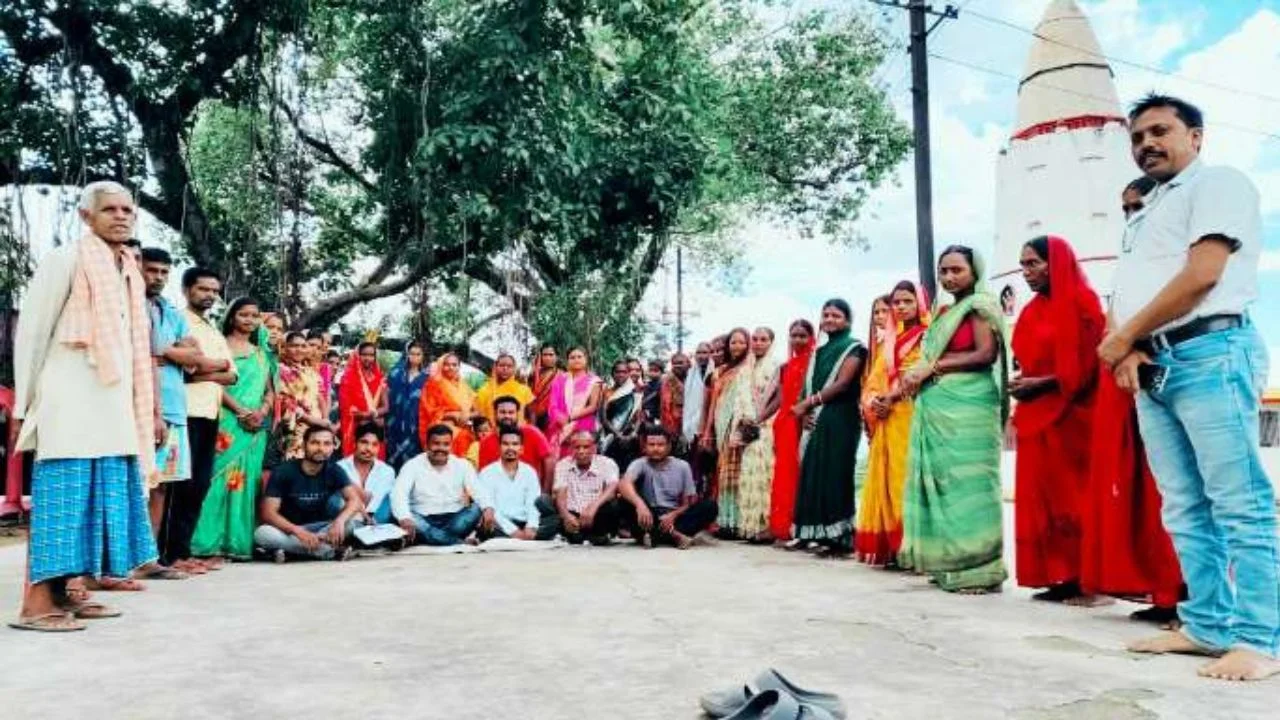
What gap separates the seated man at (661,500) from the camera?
22.3ft

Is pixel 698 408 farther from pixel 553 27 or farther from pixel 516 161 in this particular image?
pixel 553 27

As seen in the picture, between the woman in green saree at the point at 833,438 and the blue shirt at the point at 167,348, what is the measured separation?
11.9 ft

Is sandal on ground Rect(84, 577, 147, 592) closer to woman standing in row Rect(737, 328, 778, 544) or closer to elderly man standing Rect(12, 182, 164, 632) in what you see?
elderly man standing Rect(12, 182, 164, 632)

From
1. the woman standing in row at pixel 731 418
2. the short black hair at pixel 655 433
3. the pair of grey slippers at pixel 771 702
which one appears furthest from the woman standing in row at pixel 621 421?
the pair of grey slippers at pixel 771 702

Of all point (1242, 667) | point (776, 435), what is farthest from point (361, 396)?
point (1242, 667)

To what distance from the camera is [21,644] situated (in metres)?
3.25

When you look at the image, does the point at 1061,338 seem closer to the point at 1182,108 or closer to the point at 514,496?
the point at 1182,108

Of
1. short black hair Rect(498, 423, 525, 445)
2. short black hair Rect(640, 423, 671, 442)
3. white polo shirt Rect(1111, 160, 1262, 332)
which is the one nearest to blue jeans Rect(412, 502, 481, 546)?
short black hair Rect(498, 423, 525, 445)

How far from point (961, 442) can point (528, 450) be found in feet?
13.2

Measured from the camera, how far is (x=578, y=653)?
3078 millimetres

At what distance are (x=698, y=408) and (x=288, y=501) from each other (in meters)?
3.42

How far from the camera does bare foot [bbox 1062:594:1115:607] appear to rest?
4.19 meters

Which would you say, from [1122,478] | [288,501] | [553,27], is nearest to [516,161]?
[553,27]

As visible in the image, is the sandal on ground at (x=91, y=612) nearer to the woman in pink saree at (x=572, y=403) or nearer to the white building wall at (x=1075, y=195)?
the woman in pink saree at (x=572, y=403)
